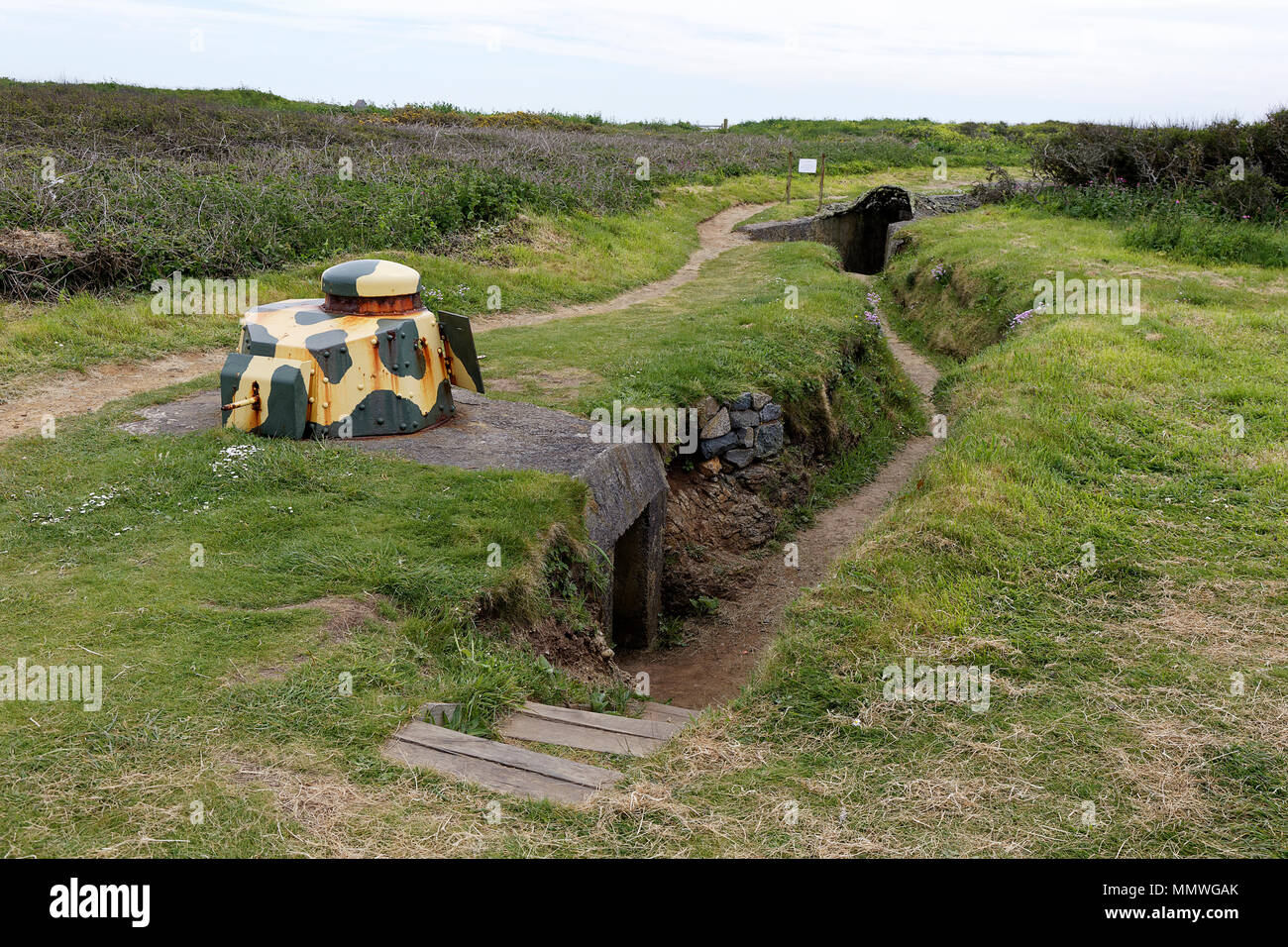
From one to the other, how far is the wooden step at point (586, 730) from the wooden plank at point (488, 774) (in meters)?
0.41

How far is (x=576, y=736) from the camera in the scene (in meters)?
4.65

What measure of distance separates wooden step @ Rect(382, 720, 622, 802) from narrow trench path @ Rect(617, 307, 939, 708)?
2.84 m

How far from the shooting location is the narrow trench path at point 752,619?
27.1 feet

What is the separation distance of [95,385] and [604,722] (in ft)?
23.4

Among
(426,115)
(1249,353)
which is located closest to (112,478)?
(1249,353)

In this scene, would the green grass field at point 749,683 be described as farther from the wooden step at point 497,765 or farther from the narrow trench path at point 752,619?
the narrow trench path at point 752,619

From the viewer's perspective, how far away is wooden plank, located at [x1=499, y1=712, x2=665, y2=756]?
454 cm

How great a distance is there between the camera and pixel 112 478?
6.93 metres

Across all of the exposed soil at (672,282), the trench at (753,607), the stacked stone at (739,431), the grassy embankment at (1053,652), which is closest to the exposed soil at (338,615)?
the grassy embankment at (1053,652)

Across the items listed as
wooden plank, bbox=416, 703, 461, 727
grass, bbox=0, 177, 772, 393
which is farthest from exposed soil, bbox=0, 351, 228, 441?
wooden plank, bbox=416, 703, 461, 727

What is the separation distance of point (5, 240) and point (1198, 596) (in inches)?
495

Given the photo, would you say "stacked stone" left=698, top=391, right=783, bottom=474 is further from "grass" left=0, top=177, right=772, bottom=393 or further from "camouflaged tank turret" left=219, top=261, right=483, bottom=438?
"grass" left=0, top=177, right=772, bottom=393

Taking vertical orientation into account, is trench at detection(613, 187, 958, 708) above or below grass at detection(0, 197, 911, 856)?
below

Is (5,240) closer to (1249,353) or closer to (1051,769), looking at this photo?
(1051,769)
